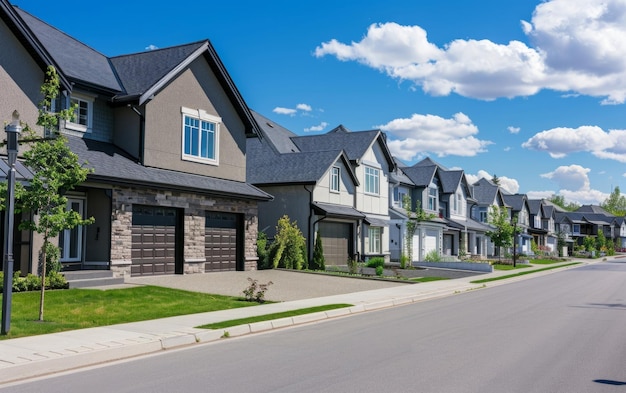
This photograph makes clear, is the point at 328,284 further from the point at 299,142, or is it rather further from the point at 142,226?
the point at 299,142

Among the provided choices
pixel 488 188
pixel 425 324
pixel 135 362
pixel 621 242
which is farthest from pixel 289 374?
pixel 621 242

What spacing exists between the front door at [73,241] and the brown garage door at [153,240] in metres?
1.75

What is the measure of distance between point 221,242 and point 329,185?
10076 millimetres

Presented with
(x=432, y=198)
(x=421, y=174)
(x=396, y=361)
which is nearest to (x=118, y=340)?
(x=396, y=361)

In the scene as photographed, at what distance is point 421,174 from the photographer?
170 feet

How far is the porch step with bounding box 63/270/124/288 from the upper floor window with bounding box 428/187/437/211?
35959mm

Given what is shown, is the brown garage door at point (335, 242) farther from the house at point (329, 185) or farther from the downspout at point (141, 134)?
the downspout at point (141, 134)

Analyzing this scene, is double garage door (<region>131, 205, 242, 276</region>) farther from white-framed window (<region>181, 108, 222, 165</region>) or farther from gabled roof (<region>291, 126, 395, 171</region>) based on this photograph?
gabled roof (<region>291, 126, 395, 171</region>)

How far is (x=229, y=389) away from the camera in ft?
25.0

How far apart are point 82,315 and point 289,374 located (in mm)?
6999

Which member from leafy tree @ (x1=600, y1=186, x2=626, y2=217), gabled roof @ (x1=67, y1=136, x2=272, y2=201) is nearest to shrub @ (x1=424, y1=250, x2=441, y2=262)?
gabled roof @ (x1=67, y1=136, x2=272, y2=201)

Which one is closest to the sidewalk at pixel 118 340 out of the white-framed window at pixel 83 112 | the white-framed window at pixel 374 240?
the white-framed window at pixel 83 112

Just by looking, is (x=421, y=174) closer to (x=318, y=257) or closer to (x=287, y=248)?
(x=318, y=257)

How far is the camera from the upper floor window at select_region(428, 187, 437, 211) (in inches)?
2052
